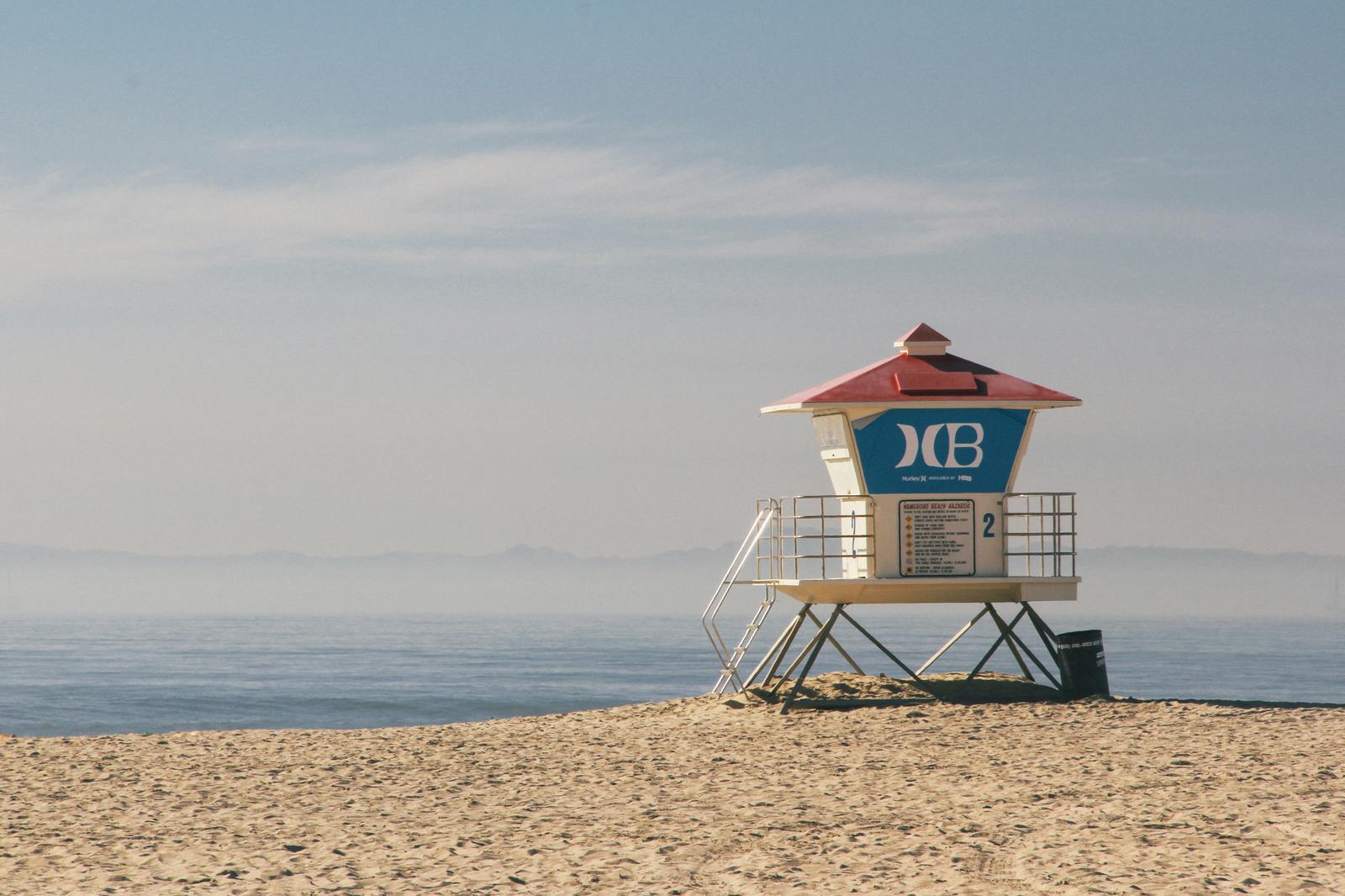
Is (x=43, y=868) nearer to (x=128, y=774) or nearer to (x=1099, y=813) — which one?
(x=128, y=774)

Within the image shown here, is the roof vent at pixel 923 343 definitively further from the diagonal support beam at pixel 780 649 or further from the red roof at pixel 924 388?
the diagonal support beam at pixel 780 649

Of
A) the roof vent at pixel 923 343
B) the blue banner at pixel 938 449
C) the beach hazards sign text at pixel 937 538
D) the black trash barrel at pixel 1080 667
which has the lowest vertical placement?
the black trash barrel at pixel 1080 667

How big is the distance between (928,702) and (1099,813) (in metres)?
7.58

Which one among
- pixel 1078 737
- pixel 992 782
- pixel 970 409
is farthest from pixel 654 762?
pixel 970 409

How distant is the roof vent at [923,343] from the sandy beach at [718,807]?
5164mm

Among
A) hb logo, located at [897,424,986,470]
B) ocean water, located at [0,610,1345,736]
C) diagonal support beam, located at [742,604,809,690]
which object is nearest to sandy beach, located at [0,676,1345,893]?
diagonal support beam, located at [742,604,809,690]

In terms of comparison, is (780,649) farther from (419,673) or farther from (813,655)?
(419,673)

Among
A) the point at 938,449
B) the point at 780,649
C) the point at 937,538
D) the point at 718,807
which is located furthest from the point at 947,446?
the point at 718,807

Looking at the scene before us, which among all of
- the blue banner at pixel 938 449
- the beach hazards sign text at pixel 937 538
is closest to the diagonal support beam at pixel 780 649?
the beach hazards sign text at pixel 937 538

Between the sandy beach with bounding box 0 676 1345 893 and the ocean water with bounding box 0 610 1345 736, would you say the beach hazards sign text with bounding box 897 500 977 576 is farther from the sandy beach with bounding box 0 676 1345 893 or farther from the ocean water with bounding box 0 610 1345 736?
the ocean water with bounding box 0 610 1345 736

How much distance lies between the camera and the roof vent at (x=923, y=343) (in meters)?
20.0

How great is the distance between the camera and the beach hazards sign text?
19219mm

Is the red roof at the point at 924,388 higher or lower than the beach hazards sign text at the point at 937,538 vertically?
higher

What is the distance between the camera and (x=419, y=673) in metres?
62.3
